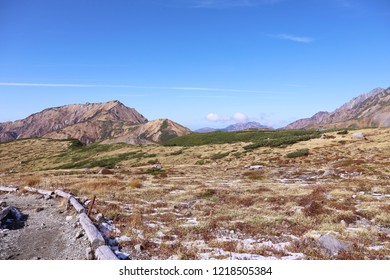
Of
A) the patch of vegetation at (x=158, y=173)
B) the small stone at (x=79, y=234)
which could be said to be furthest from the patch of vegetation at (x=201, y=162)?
the small stone at (x=79, y=234)

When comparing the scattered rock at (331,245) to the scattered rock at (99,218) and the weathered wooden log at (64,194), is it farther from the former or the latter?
the weathered wooden log at (64,194)

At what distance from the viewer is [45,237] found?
44.3 feet

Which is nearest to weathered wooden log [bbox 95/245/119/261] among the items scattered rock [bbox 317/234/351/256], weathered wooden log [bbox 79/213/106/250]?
weathered wooden log [bbox 79/213/106/250]

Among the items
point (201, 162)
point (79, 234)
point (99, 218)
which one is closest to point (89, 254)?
point (79, 234)

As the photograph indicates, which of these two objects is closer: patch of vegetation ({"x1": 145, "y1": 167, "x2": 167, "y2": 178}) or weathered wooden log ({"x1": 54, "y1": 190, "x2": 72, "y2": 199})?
weathered wooden log ({"x1": 54, "y1": 190, "x2": 72, "y2": 199})

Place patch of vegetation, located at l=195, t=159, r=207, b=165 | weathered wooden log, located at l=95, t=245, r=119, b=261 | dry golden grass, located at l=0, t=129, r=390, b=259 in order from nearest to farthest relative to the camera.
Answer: weathered wooden log, located at l=95, t=245, r=119, b=261 → dry golden grass, located at l=0, t=129, r=390, b=259 → patch of vegetation, located at l=195, t=159, r=207, b=165

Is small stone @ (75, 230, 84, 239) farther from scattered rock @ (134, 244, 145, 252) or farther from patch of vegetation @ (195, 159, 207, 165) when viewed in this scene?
patch of vegetation @ (195, 159, 207, 165)

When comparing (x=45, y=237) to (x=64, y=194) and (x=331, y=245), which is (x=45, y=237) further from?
(x=331, y=245)

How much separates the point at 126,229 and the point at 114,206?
558 cm

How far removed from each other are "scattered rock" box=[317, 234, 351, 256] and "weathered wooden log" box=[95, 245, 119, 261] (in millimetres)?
8509

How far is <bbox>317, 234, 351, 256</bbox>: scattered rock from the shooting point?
38.3ft

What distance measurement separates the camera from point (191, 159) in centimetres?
7675
